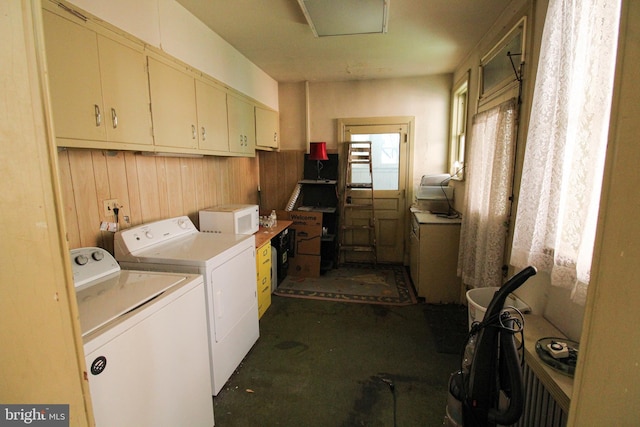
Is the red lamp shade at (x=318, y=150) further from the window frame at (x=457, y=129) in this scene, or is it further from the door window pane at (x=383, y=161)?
the window frame at (x=457, y=129)

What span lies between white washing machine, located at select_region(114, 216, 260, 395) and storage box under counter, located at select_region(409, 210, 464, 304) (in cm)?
184

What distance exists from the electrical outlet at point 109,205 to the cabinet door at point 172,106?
0.49m

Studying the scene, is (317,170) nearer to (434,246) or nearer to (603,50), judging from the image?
(434,246)

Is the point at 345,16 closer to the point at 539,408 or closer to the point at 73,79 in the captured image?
the point at 73,79

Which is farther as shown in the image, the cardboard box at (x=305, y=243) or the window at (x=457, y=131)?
the cardboard box at (x=305, y=243)

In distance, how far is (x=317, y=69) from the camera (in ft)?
12.5

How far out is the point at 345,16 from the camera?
232 centimetres

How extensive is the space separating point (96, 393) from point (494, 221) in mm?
2453

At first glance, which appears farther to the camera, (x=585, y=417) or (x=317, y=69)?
(x=317, y=69)

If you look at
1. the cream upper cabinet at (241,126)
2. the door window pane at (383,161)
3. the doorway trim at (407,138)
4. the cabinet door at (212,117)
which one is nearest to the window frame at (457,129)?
the doorway trim at (407,138)

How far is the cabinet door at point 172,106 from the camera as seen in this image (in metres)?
1.95

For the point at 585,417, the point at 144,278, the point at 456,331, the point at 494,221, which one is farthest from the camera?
the point at 456,331

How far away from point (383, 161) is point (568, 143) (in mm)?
3033

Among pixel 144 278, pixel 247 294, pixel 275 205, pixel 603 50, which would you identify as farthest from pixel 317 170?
pixel 603 50
